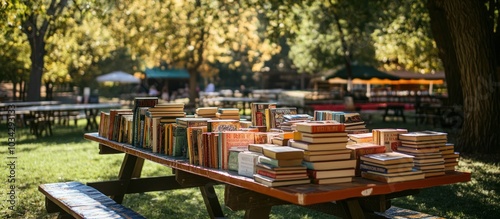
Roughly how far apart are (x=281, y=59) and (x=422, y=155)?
224 feet

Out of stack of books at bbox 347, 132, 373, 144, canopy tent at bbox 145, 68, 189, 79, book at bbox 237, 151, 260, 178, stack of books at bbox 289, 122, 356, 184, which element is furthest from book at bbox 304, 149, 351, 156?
canopy tent at bbox 145, 68, 189, 79

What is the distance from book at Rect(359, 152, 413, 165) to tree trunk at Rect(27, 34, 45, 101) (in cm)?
1888

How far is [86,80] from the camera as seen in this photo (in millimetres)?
46094

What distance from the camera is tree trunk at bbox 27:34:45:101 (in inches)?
845

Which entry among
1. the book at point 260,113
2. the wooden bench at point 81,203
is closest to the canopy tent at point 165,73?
the wooden bench at point 81,203

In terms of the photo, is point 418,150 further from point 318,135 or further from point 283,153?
point 283,153

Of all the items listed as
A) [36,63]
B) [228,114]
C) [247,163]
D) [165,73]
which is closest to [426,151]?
[247,163]

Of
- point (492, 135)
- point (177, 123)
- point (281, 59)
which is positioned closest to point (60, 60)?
point (492, 135)

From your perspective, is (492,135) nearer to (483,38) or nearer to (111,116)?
(483,38)

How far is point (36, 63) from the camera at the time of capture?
21828mm

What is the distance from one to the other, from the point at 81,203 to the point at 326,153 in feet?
9.23

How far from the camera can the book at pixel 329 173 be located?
411 cm

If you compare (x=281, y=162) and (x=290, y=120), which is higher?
(x=290, y=120)

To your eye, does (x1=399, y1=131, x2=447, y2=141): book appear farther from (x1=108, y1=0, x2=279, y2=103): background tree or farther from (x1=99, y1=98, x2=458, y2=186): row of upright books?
(x1=108, y1=0, x2=279, y2=103): background tree
